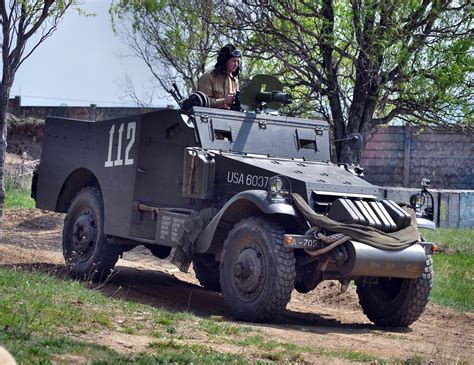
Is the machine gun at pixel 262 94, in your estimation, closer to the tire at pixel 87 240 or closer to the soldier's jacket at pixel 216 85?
the soldier's jacket at pixel 216 85

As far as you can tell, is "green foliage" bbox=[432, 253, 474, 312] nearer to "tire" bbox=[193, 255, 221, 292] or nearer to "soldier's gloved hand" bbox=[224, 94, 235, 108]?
"tire" bbox=[193, 255, 221, 292]

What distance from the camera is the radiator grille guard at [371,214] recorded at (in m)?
9.23

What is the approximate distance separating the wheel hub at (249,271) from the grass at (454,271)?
12.0 feet

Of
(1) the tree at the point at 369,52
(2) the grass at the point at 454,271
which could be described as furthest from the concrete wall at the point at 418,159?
(1) the tree at the point at 369,52

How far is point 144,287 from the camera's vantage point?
467 inches

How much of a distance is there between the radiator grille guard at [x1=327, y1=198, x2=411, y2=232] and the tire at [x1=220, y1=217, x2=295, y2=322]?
0.56 metres

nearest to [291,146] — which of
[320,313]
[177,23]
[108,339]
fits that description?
[320,313]

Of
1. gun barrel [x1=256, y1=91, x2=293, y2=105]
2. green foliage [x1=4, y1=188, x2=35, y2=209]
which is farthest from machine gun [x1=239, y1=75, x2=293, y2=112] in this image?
green foliage [x1=4, y1=188, x2=35, y2=209]

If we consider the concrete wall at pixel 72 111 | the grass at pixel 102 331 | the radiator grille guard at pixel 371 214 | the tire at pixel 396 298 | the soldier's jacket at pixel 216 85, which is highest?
the concrete wall at pixel 72 111

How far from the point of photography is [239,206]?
32.0ft

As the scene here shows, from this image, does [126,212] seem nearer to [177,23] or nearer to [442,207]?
[177,23]

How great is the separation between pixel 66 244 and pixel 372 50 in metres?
4.74

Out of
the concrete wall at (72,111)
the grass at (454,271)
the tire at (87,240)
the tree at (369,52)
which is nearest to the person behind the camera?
the tire at (87,240)

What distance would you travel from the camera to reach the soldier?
1135 centimetres
